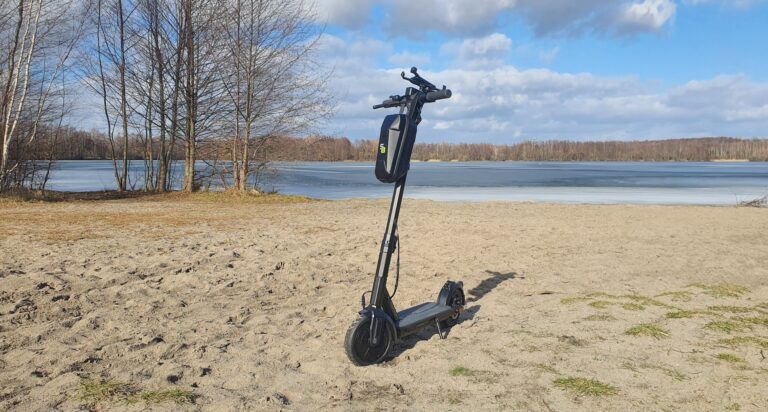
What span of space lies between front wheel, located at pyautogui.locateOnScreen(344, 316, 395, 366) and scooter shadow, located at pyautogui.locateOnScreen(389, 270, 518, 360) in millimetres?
146

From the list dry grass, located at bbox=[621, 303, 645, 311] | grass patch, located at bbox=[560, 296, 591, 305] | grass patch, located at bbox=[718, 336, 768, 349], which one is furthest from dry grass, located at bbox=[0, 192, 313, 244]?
grass patch, located at bbox=[718, 336, 768, 349]

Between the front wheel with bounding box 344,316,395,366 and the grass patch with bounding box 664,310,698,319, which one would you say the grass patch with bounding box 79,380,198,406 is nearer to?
the front wheel with bounding box 344,316,395,366

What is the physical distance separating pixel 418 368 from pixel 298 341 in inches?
38.7

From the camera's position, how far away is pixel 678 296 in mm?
5301

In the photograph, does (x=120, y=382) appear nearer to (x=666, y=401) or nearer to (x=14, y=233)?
(x=666, y=401)

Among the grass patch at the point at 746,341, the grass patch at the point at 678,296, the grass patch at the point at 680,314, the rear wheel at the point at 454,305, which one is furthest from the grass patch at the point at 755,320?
the rear wheel at the point at 454,305

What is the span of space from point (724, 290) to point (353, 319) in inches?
148

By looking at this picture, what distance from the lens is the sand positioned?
303cm

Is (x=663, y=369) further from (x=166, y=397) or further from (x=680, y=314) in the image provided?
(x=166, y=397)

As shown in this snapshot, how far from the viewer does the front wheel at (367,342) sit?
3.41m

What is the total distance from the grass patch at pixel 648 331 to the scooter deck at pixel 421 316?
1.32 metres

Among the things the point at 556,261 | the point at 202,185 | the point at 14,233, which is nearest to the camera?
the point at 556,261

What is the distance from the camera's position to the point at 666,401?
2893 millimetres

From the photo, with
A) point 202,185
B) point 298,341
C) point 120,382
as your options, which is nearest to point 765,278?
point 298,341
